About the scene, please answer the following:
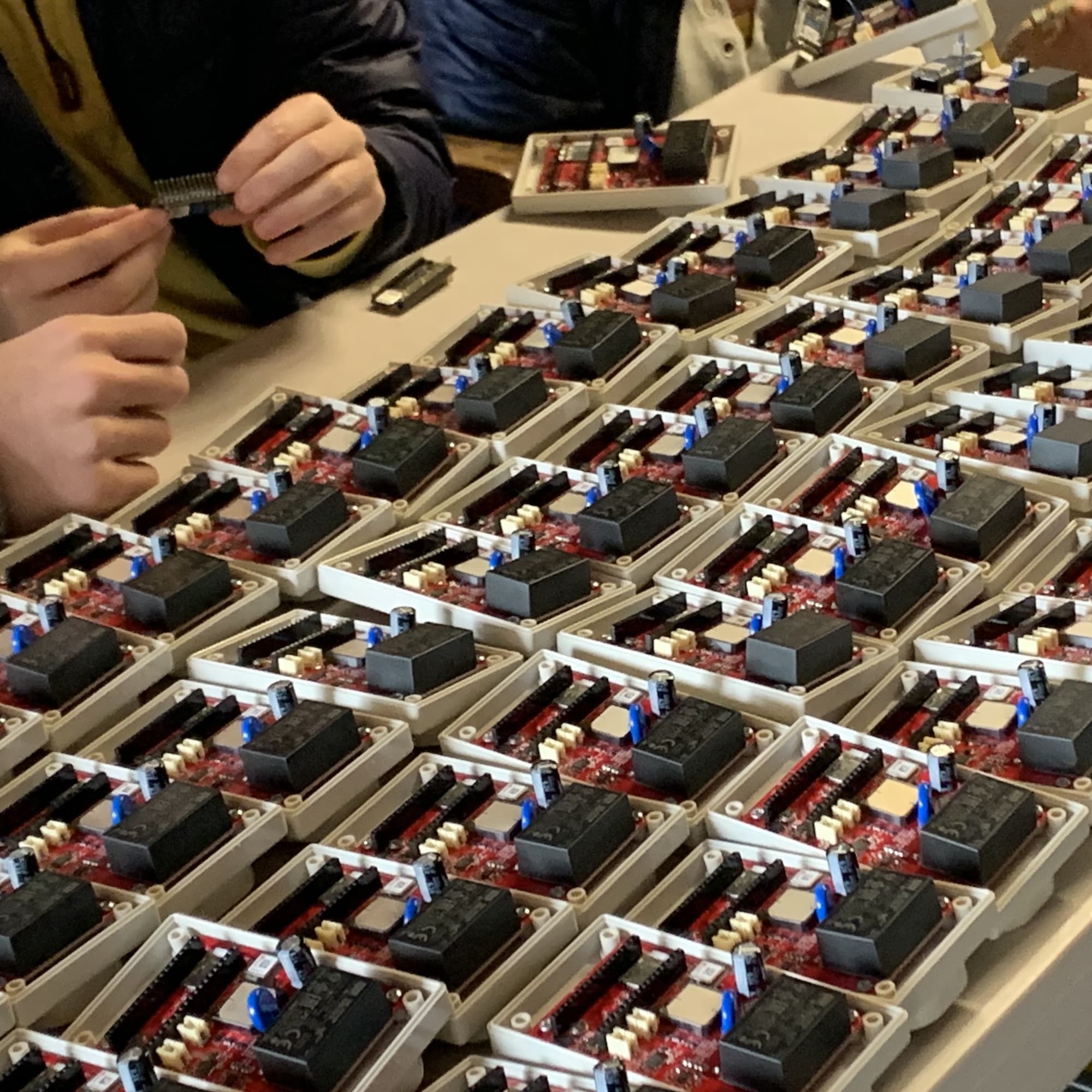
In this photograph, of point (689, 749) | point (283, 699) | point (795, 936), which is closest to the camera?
point (795, 936)

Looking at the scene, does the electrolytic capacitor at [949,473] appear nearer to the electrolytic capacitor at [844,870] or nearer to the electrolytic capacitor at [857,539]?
the electrolytic capacitor at [857,539]

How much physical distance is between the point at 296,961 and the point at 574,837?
19 centimetres

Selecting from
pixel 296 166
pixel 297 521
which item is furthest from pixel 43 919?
pixel 296 166

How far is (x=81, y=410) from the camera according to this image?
4.96ft

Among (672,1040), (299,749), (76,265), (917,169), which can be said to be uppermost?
(76,265)

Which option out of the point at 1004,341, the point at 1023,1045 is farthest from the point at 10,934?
the point at 1004,341

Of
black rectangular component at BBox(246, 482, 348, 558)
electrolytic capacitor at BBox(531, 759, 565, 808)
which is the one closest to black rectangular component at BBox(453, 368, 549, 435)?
black rectangular component at BBox(246, 482, 348, 558)

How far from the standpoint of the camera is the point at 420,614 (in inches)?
54.7

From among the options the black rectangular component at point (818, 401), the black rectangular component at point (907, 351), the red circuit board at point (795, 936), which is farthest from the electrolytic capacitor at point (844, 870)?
the black rectangular component at point (907, 351)

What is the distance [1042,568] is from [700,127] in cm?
98

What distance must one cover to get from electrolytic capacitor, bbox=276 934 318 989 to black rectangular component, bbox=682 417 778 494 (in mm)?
615

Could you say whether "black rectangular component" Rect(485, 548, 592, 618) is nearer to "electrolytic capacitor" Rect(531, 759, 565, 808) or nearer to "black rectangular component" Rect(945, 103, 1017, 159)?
"electrolytic capacitor" Rect(531, 759, 565, 808)

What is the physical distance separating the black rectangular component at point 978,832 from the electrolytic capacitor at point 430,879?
1.02ft

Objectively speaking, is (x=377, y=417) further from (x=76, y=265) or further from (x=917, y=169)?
(x=917, y=169)
